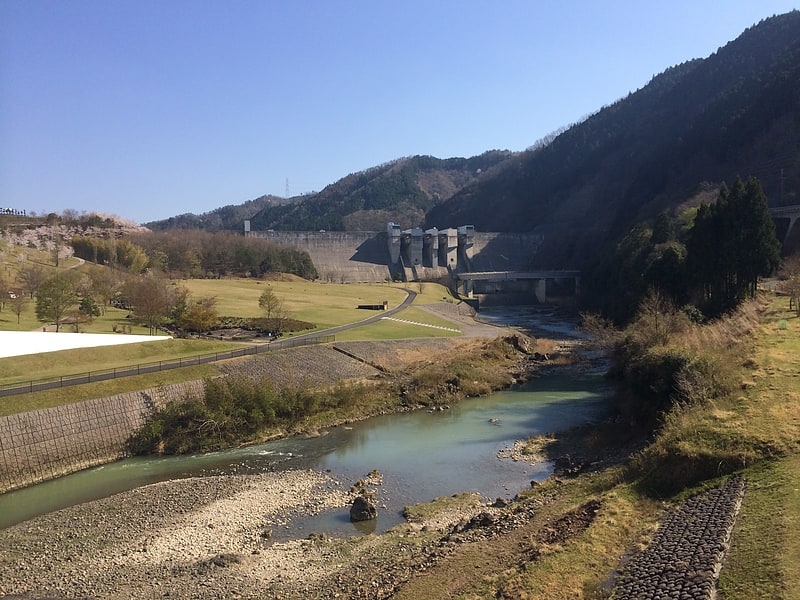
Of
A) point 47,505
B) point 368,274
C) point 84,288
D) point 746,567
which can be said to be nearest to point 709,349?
point 746,567

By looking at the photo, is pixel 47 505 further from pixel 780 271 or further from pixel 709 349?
pixel 780 271

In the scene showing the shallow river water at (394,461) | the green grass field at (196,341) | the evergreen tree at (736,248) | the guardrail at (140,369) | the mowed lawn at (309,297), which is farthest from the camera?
the mowed lawn at (309,297)

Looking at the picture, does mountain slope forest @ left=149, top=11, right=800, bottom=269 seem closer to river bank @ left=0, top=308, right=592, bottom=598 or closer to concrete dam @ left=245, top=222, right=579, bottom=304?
concrete dam @ left=245, top=222, right=579, bottom=304

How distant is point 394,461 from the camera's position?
25.0 metres

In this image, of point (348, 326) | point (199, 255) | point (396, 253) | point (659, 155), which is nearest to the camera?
point (348, 326)

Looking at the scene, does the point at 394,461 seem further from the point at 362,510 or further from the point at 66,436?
the point at 66,436

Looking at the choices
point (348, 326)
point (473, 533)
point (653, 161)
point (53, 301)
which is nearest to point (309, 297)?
point (348, 326)

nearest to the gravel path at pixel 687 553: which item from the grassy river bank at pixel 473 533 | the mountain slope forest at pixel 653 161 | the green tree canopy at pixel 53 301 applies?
the grassy river bank at pixel 473 533

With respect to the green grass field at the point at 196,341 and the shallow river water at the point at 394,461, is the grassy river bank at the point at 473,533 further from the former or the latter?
the green grass field at the point at 196,341

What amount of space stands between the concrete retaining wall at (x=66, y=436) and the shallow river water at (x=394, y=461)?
671mm

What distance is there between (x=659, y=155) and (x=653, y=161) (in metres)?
1.87

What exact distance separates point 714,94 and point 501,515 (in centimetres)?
14045

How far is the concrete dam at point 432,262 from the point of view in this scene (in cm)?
9444

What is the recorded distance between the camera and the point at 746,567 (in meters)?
9.62
